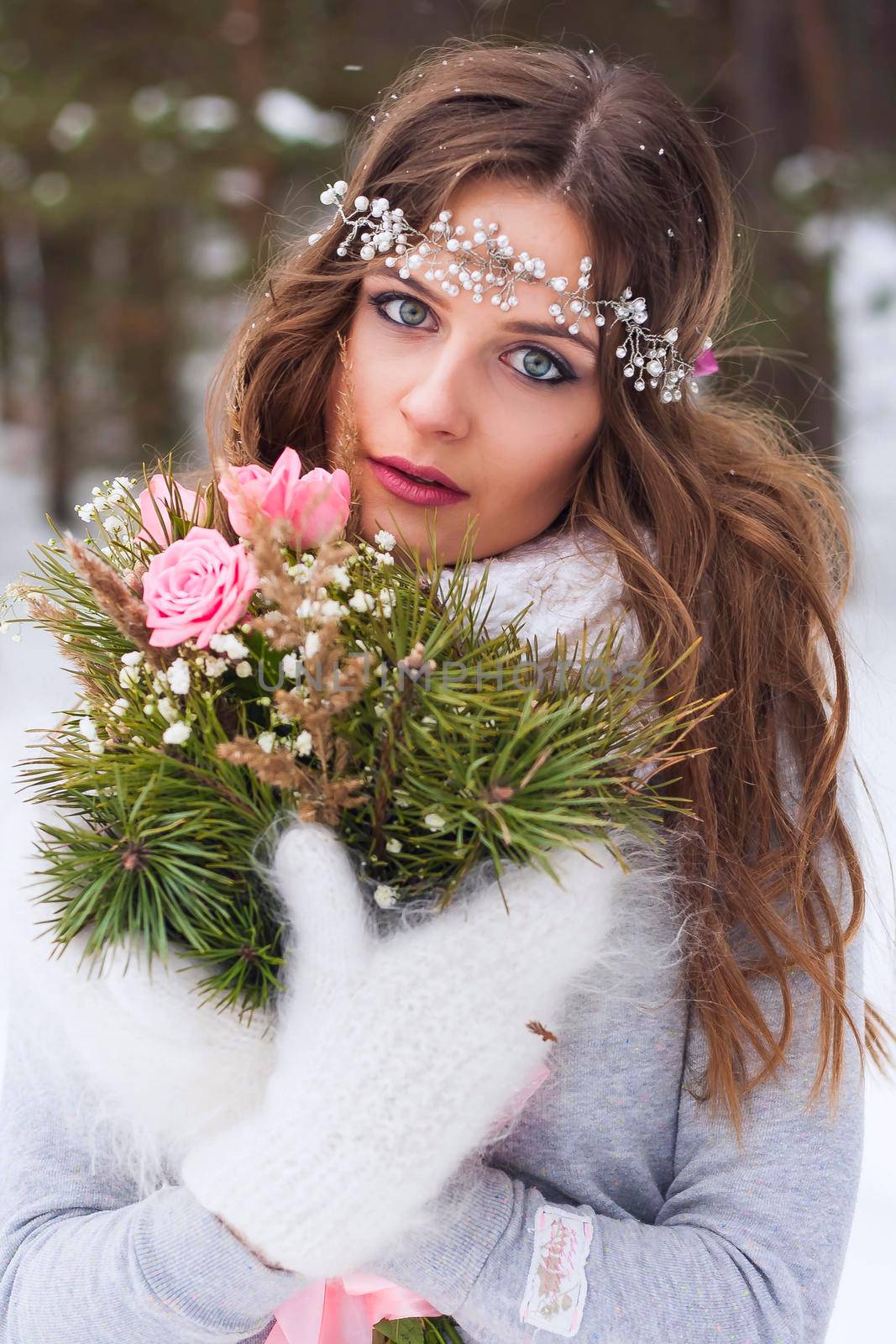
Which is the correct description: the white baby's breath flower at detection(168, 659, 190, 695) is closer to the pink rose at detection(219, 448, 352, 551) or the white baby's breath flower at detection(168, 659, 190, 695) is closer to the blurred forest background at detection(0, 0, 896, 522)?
the pink rose at detection(219, 448, 352, 551)

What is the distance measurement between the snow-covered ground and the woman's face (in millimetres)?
412

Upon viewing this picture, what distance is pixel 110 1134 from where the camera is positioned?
0.99 m

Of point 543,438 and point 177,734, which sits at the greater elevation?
point 543,438

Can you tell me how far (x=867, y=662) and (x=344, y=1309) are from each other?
1.03 m

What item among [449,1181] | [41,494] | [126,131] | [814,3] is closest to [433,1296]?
[449,1181]

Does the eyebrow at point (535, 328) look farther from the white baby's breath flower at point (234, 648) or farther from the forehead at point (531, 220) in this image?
the white baby's breath flower at point (234, 648)

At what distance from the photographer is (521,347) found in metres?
1.14

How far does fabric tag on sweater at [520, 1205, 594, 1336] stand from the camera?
93cm

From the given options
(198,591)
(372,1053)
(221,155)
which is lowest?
(372,1053)

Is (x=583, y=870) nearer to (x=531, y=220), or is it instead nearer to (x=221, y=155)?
(x=531, y=220)

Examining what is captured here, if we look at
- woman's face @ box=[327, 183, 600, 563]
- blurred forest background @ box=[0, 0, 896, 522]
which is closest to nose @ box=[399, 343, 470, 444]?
woman's face @ box=[327, 183, 600, 563]

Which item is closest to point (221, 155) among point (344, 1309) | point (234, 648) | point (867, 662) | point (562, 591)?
point (867, 662)

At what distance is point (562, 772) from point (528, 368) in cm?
54

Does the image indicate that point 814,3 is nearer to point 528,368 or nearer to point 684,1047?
point 528,368
